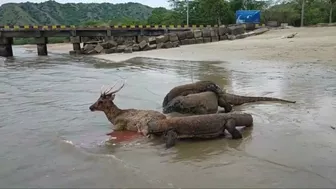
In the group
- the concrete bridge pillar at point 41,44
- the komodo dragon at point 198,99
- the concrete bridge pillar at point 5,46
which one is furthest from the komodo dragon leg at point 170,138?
the concrete bridge pillar at point 41,44

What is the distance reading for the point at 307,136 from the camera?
525 centimetres

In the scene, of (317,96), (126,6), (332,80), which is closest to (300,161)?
(317,96)

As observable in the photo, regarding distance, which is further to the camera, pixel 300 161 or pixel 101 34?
pixel 101 34

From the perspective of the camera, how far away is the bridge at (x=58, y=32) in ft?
106

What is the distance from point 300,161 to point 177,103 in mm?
2881

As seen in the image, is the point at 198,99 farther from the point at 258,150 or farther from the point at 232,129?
the point at 258,150

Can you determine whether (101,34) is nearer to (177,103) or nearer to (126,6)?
(177,103)

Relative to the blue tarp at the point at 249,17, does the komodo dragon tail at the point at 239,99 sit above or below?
below

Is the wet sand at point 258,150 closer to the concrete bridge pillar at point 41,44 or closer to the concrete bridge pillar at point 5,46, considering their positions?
the concrete bridge pillar at point 5,46

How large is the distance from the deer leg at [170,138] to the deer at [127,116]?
54cm

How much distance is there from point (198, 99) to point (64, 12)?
113 m

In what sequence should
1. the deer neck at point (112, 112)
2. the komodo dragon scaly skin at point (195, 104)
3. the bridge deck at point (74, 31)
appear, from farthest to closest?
the bridge deck at point (74, 31), the komodo dragon scaly skin at point (195, 104), the deer neck at point (112, 112)

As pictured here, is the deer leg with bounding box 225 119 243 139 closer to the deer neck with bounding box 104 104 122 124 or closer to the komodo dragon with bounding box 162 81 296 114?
the komodo dragon with bounding box 162 81 296 114

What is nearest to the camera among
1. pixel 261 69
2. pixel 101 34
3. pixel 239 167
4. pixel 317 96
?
pixel 239 167
